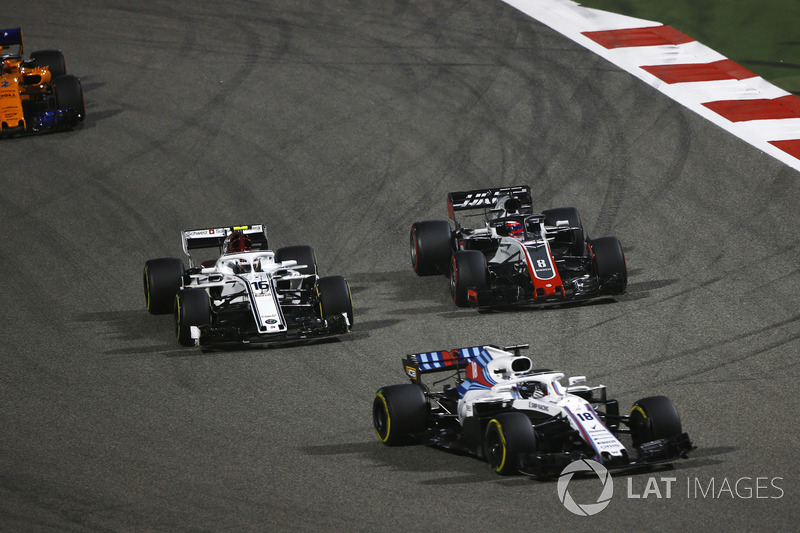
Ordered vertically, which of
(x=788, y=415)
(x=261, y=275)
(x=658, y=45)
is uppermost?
(x=658, y=45)

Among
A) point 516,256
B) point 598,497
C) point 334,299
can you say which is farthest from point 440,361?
point 516,256

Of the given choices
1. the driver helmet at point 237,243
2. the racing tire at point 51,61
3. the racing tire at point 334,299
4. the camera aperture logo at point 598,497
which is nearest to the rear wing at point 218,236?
the driver helmet at point 237,243

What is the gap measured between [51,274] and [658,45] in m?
13.1

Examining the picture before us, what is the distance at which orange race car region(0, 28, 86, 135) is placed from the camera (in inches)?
911

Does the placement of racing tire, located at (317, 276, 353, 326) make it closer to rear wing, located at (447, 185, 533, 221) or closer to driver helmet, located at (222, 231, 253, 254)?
driver helmet, located at (222, 231, 253, 254)

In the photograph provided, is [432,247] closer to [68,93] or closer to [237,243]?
[237,243]

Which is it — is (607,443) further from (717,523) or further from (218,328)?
(218,328)

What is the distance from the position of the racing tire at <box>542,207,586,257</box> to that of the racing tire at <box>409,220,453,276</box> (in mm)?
1488

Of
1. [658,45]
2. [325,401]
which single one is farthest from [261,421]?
[658,45]

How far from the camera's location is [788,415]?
13125 mm

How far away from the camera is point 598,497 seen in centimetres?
1071

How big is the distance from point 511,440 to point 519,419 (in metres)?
0.21

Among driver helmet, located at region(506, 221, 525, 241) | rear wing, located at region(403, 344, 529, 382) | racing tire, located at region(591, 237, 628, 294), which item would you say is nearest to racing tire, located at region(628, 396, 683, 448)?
rear wing, located at region(403, 344, 529, 382)

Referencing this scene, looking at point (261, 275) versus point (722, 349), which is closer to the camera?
point (722, 349)
